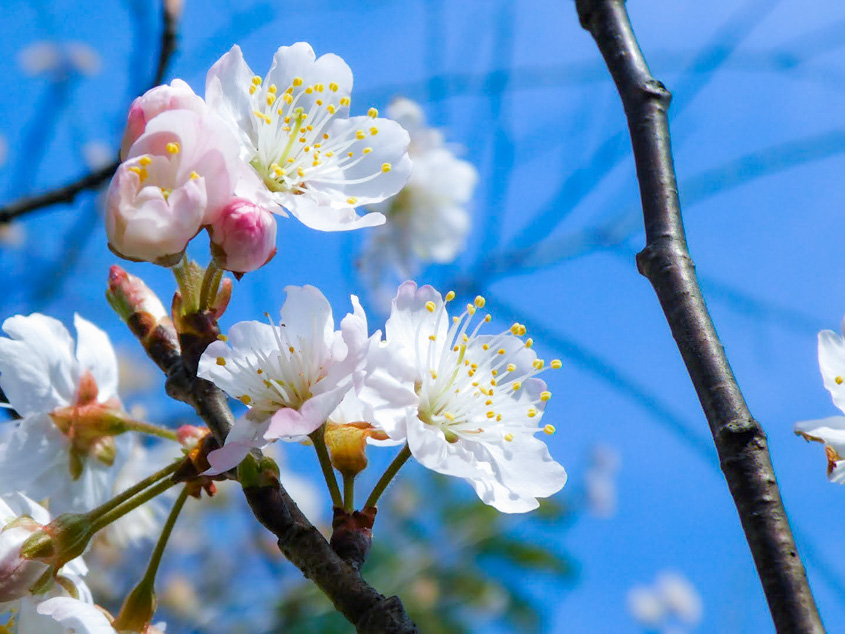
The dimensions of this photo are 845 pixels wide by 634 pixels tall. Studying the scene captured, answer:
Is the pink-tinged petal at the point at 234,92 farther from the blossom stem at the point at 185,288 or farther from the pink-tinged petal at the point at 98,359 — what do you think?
the pink-tinged petal at the point at 98,359

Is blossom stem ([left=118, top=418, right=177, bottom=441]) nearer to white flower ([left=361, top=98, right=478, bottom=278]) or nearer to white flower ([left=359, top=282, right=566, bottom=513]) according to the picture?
white flower ([left=359, top=282, right=566, bottom=513])

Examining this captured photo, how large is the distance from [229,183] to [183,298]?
132mm

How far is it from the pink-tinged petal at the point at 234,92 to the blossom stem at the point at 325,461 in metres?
0.30

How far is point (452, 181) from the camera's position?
247cm

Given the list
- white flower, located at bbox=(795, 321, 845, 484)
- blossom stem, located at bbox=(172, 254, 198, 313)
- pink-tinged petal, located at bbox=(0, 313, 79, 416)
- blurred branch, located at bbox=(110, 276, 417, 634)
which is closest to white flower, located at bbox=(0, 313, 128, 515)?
pink-tinged petal, located at bbox=(0, 313, 79, 416)

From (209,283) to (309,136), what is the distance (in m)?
0.25

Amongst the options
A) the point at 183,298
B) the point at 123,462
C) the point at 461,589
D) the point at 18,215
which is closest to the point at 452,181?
the point at 18,215

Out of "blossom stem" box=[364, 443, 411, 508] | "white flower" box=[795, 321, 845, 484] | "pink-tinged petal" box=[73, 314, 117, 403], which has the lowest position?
"blossom stem" box=[364, 443, 411, 508]

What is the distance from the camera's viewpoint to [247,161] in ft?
3.02

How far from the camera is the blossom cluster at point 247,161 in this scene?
763 mm

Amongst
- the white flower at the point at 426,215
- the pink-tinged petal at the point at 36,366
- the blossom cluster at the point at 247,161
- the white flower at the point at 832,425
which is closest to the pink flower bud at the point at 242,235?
the blossom cluster at the point at 247,161

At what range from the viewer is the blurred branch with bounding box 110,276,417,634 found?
0.67m

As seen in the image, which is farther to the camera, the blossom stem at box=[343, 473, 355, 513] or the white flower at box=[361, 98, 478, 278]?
the white flower at box=[361, 98, 478, 278]

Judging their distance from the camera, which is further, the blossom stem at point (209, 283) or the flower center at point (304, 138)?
the flower center at point (304, 138)
